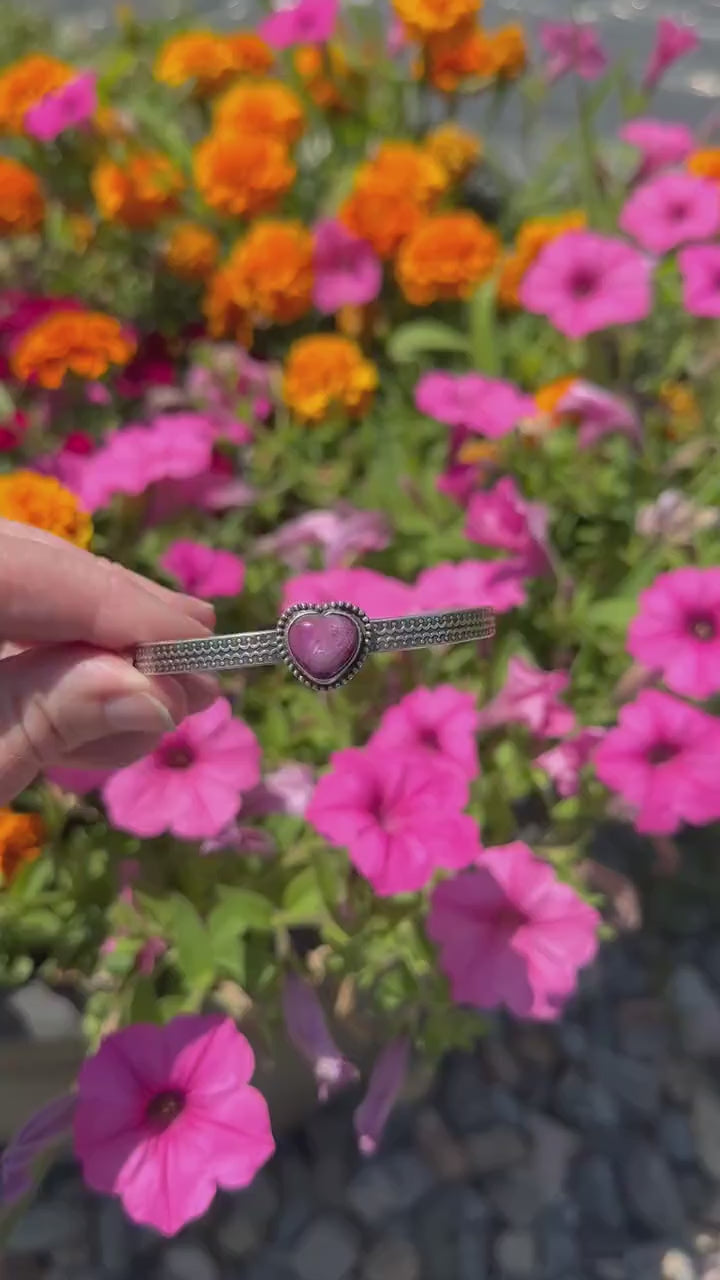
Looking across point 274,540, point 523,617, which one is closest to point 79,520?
point 274,540

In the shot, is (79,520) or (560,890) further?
(79,520)

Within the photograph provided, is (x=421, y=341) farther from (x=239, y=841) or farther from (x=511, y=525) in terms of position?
(x=239, y=841)

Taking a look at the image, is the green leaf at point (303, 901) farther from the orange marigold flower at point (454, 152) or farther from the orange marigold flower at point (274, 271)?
the orange marigold flower at point (454, 152)

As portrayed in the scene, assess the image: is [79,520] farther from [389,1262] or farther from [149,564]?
[389,1262]

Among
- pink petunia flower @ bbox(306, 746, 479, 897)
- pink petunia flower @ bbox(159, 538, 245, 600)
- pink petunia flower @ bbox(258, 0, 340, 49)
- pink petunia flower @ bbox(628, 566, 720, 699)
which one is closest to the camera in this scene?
pink petunia flower @ bbox(306, 746, 479, 897)

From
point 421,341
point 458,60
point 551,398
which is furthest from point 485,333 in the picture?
point 458,60

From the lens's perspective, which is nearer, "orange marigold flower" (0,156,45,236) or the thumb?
the thumb

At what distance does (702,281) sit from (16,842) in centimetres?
75

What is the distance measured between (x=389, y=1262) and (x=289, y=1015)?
0.35 meters

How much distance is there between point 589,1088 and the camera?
99 centimetres

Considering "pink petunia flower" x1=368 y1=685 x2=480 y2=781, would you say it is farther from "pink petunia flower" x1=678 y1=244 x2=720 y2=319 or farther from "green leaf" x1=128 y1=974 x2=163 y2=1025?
"pink petunia flower" x1=678 y1=244 x2=720 y2=319

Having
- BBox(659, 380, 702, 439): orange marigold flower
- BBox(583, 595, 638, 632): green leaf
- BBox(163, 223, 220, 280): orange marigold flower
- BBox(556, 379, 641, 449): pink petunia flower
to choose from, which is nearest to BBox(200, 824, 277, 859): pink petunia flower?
BBox(583, 595, 638, 632): green leaf

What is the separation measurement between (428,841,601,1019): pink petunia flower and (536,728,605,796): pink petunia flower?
9cm

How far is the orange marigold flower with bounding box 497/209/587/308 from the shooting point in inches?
43.9
